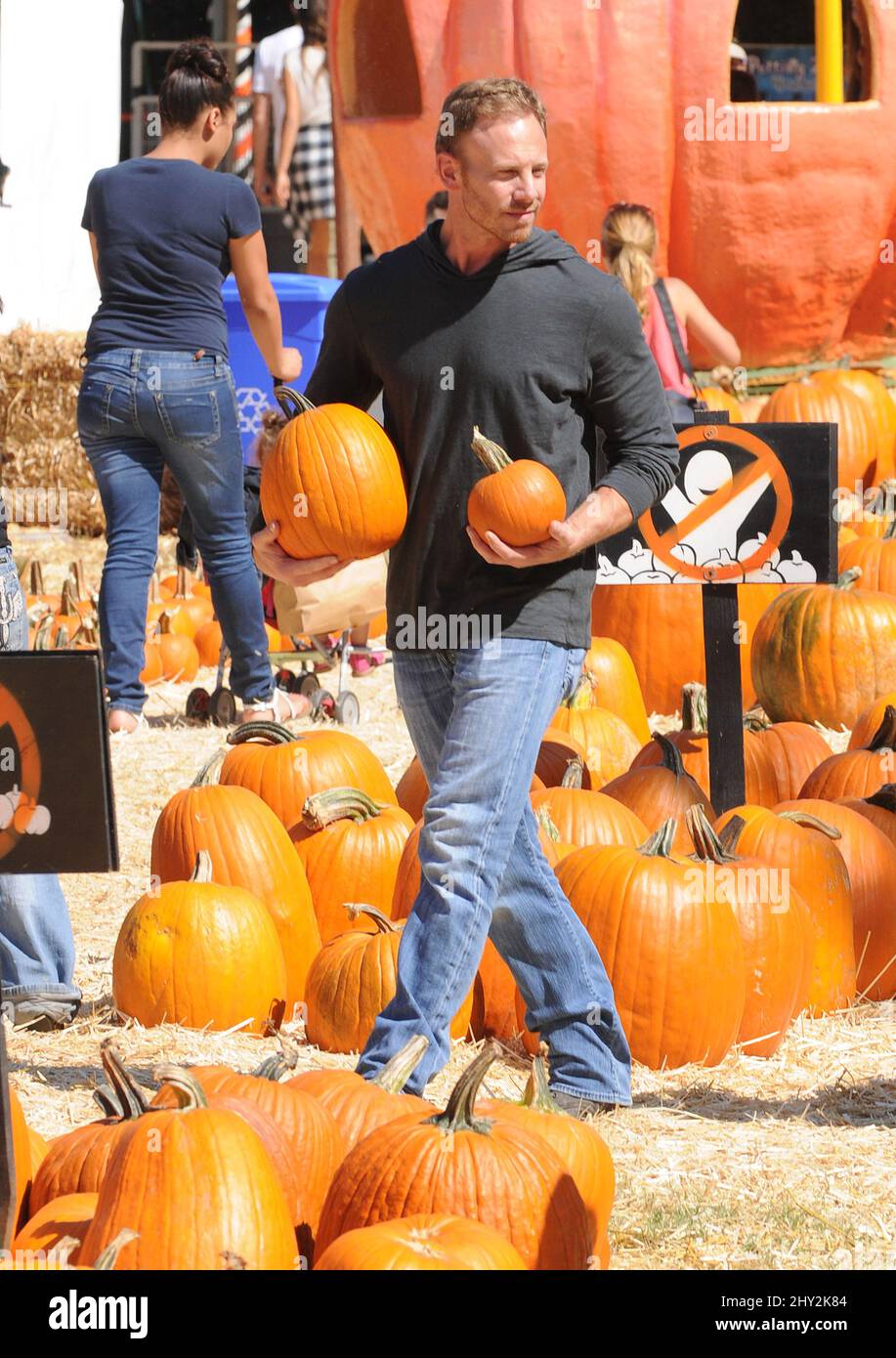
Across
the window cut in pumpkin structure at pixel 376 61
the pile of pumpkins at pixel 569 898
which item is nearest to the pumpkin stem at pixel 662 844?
the pile of pumpkins at pixel 569 898

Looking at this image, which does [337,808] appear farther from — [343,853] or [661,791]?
[661,791]

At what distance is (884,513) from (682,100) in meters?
3.62

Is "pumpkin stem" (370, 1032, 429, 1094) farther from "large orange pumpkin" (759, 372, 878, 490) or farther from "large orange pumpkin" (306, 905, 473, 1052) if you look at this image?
"large orange pumpkin" (759, 372, 878, 490)

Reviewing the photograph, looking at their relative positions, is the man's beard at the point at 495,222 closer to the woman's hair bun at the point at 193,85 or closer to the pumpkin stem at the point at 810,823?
the pumpkin stem at the point at 810,823

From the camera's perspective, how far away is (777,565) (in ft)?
16.7

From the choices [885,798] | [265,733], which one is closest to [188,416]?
[265,733]

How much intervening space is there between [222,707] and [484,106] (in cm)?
444

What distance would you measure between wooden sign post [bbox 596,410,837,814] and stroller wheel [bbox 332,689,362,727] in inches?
91.7

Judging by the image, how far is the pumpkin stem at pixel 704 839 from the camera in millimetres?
4023

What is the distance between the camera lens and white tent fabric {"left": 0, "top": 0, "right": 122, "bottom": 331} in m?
13.1

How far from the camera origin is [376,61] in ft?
39.7

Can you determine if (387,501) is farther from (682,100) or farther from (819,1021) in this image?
(682,100)

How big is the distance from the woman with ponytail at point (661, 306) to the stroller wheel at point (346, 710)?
1720 mm
